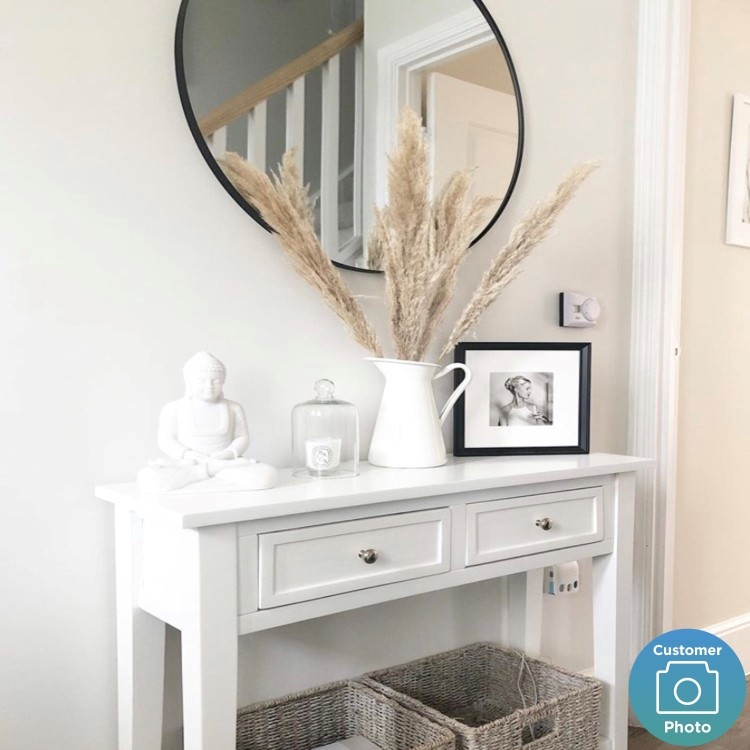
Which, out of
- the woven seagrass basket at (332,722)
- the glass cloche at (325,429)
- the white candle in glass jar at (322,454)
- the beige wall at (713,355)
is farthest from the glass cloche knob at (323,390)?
the beige wall at (713,355)

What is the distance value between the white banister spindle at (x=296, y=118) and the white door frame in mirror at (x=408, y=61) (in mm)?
186

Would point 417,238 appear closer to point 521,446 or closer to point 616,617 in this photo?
point 521,446

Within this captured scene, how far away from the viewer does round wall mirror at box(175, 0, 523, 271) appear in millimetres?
1547

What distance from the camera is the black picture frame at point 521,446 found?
1.85 meters

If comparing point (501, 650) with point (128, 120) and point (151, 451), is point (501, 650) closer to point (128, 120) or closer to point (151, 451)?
point (151, 451)

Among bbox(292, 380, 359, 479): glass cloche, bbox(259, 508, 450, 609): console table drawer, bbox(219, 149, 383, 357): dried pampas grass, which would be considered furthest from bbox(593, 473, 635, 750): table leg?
bbox(219, 149, 383, 357): dried pampas grass

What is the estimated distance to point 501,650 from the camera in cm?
199

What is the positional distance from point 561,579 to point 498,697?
0.34 metres

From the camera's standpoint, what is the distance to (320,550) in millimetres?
1345

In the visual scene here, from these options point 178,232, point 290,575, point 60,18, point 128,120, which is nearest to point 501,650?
point 290,575

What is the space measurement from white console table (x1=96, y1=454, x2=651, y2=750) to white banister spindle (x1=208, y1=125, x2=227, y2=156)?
0.63m

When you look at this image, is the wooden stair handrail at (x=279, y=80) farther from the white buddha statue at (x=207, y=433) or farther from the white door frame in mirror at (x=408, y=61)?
the white buddha statue at (x=207, y=433)

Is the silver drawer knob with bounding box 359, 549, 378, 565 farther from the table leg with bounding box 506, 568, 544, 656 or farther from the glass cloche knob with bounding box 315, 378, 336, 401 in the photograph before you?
the table leg with bounding box 506, 568, 544, 656

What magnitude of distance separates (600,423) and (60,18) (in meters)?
1.64
